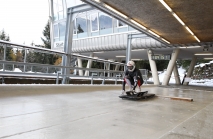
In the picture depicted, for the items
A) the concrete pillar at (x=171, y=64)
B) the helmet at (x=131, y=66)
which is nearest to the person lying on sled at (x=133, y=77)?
the helmet at (x=131, y=66)

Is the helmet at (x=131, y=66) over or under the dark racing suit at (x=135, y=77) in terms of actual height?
over

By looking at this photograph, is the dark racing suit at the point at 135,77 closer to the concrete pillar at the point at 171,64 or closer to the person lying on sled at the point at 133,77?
the person lying on sled at the point at 133,77

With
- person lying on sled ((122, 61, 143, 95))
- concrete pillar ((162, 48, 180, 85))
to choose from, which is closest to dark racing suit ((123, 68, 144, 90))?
person lying on sled ((122, 61, 143, 95))

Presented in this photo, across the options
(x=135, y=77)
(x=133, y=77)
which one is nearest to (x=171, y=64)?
(x=133, y=77)

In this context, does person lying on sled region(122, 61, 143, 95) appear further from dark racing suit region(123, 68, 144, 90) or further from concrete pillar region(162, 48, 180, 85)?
concrete pillar region(162, 48, 180, 85)

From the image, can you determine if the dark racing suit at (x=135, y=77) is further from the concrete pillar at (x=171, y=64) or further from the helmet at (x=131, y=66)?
the concrete pillar at (x=171, y=64)

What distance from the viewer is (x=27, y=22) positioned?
57.7 m

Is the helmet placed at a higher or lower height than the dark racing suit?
higher

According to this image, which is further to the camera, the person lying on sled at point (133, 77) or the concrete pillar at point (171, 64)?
the concrete pillar at point (171, 64)

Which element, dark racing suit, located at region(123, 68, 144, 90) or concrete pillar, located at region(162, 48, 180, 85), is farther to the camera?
concrete pillar, located at region(162, 48, 180, 85)

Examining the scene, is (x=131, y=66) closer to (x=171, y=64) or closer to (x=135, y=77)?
(x=135, y=77)

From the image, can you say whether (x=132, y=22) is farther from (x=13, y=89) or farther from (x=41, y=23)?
(x=41, y=23)

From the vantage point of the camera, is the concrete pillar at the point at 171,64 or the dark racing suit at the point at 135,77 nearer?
the dark racing suit at the point at 135,77

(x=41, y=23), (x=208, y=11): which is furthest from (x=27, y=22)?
(x=208, y=11)
